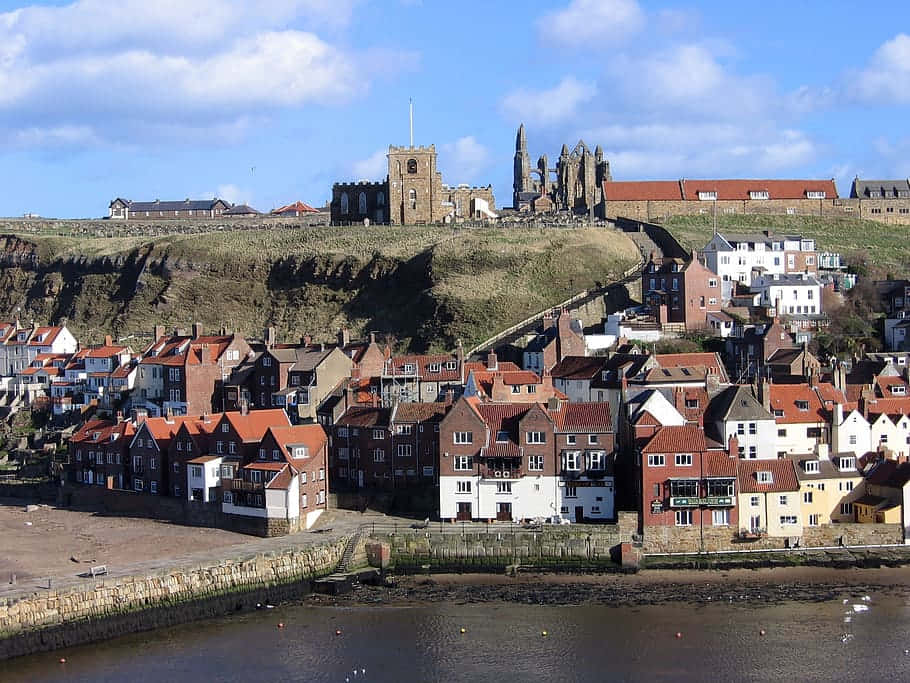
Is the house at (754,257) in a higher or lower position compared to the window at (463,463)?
higher

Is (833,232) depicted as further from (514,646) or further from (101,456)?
(514,646)

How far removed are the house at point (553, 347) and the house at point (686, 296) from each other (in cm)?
710

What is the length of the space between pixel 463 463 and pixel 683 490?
28.5 ft

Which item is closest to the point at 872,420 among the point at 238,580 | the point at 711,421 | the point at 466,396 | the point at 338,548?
the point at 711,421

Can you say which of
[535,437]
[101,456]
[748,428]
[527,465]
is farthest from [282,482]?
[748,428]

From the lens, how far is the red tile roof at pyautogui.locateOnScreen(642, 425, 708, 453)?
163ft

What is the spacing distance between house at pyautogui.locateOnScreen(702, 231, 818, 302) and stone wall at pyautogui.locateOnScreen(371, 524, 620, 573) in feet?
119

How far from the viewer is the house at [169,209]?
12524 cm

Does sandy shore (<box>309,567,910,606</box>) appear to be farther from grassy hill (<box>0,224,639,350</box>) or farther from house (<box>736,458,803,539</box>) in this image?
grassy hill (<box>0,224,639,350</box>)

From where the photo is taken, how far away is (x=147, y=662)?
39.4 meters

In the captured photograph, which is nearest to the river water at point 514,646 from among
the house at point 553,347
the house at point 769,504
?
the house at point 769,504

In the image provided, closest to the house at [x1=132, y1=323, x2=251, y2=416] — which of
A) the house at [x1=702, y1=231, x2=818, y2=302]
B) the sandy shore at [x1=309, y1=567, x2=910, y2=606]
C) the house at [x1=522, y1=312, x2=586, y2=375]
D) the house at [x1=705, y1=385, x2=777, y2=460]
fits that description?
the house at [x1=522, y1=312, x2=586, y2=375]

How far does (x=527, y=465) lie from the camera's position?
171 ft

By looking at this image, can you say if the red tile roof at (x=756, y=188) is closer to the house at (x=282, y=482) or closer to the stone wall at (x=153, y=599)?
the house at (x=282, y=482)
